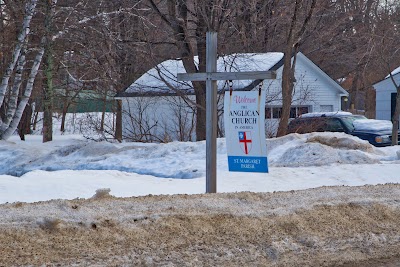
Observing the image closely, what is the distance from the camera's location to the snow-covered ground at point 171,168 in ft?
38.8

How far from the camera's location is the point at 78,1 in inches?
938

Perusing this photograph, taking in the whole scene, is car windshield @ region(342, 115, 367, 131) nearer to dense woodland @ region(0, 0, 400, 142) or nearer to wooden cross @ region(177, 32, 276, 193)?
dense woodland @ region(0, 0, 400, 142)

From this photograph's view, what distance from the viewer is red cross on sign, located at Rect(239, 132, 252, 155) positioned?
979 cm

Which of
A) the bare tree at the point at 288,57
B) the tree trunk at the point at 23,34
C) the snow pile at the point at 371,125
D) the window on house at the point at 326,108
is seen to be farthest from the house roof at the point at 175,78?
the tree trunk at the point at 23,34

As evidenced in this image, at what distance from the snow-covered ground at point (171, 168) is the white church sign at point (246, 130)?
6.29 ft

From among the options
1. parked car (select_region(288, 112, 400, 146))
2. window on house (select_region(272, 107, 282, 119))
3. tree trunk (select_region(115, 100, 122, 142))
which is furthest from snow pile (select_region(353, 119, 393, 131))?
tree trunk (select_region(115, 100, 122, 142))

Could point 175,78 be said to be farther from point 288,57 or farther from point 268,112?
point 288,57

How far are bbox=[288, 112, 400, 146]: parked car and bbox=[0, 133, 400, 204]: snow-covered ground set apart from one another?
6.39 metres

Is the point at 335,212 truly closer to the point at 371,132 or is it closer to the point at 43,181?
the point at 43,181

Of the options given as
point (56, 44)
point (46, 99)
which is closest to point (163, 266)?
point (56, 44)

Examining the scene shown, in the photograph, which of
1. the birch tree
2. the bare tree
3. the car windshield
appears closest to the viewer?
the birch tree

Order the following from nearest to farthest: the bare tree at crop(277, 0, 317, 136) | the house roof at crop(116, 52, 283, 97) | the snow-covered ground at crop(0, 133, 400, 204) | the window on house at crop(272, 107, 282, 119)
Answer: the snow-covered ground at crop(0, 133, 400, 204), the bare tree at crop(277, 0, 317, 136), the house roof at crop(116, 52, 283, 97), the window on house at crop(272, 107, 282, 119)

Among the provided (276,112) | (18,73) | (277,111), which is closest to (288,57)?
(277,111)

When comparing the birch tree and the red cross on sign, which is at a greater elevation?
the birch tree
